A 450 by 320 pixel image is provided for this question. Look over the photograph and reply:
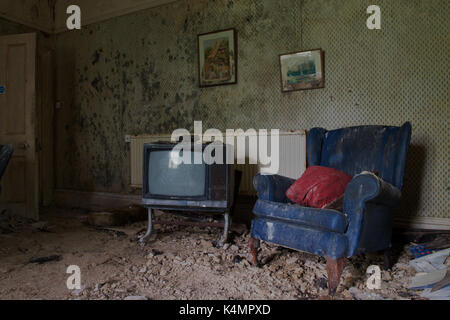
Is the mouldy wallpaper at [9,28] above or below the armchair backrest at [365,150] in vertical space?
above

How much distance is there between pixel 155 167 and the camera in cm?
248

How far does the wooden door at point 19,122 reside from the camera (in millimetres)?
3271

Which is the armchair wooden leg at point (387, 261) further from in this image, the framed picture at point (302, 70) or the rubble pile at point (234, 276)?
the framed picture at point (302, 70)

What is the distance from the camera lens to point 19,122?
10.9 feet

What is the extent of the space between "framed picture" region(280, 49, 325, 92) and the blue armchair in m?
0.71

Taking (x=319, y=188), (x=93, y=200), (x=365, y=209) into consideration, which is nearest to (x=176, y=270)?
(x=319, y=188)

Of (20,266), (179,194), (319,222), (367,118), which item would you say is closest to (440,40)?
(367,118)

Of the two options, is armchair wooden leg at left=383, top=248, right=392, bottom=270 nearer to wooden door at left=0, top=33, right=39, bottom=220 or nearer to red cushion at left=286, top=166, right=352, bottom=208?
red cushion at left=286, top=166, right=352, bottom=208

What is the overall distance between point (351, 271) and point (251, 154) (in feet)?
4.68

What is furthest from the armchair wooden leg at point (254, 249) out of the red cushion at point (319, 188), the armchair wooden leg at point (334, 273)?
the armchair wooden leg at point (334, 273)

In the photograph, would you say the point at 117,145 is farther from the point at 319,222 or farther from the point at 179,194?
the point at 319,222

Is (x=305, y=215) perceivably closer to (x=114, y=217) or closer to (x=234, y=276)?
(x=234, y=276)

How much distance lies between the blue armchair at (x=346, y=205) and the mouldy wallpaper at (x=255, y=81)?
0.65 metres
